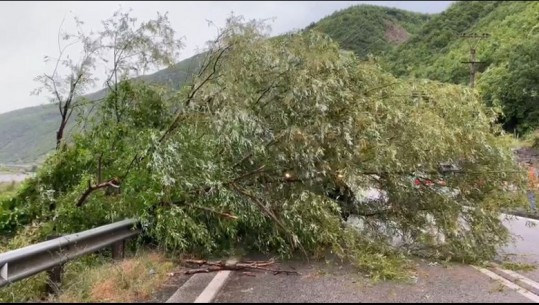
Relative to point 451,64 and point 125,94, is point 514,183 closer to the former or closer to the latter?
point 125,94

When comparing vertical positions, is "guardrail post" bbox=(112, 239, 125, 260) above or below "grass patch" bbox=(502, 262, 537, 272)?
above

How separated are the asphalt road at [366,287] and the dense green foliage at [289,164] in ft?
1.69

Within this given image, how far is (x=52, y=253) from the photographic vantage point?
5.31 metres

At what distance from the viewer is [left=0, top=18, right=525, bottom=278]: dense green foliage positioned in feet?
23.6

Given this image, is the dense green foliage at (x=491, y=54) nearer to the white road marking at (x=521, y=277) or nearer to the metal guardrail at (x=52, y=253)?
the white road marking at (x=521, y=277)

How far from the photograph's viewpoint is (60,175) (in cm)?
839

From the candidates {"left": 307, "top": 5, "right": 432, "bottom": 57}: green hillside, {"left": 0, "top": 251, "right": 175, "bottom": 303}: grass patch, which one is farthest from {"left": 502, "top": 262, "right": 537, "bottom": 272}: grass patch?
{"left": 307, "top": 5, "right": 432, "bottom": 57}: green hillside

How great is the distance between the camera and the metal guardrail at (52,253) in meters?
4.81

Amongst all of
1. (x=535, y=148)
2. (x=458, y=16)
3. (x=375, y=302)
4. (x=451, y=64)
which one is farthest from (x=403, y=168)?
(x=458, y=16)

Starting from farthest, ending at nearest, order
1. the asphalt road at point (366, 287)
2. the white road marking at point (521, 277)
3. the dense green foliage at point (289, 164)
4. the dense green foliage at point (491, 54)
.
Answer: the dense green foliage at point (491, 54) → the dense green foliage at point (289, 164) → the white road marking at point (521, 277) → the asphalt road at point (366, 287)

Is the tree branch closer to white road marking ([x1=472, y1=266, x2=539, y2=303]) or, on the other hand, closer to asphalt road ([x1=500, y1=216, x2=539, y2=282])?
white road marking ([x1=472, y1=266, x2=539, y2=303])

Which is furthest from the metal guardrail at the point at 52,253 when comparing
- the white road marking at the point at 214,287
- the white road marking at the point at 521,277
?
the white road marking at the point at 521,277

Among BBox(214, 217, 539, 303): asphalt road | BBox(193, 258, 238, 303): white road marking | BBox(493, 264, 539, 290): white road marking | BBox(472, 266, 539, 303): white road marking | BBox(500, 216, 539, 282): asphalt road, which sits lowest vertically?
BBox(500, 216, 539, 282): asphalt road

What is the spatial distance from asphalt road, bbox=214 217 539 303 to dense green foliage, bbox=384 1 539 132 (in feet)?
12.4
